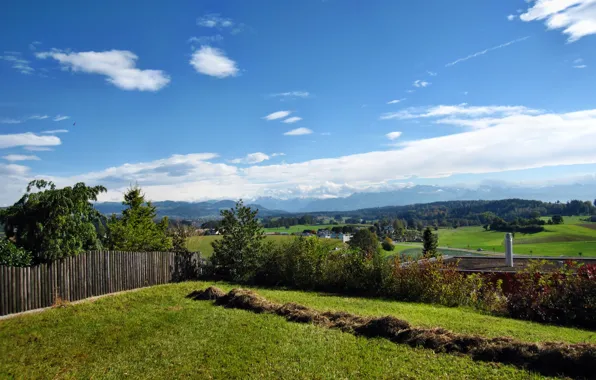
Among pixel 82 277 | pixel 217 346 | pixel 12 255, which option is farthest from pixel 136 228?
pixel 217 346

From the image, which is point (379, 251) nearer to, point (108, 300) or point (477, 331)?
point (477, 331)

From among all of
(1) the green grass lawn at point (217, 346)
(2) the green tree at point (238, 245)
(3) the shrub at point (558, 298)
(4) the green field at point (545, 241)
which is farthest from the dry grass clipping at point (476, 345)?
(4) the green field at point (545, 241)

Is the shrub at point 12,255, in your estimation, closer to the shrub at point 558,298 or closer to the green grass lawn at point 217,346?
the green grass lawn at point 217,346

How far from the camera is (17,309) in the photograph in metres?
9.96

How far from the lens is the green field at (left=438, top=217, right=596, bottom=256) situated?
49.9 metres

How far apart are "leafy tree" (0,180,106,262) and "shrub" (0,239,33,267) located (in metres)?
0.37

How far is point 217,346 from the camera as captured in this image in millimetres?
6875

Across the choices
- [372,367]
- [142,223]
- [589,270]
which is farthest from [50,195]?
[589,270]

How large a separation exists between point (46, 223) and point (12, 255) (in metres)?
1.23

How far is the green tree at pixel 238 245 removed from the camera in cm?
1708

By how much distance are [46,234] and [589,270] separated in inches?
576

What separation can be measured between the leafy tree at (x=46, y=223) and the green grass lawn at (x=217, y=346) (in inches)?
78.1

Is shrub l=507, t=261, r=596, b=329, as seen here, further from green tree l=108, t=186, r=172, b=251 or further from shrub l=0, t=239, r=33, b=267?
green tree l=108, t=186, r=172, b=251

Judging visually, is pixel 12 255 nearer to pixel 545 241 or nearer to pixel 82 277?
pixel 82 277
